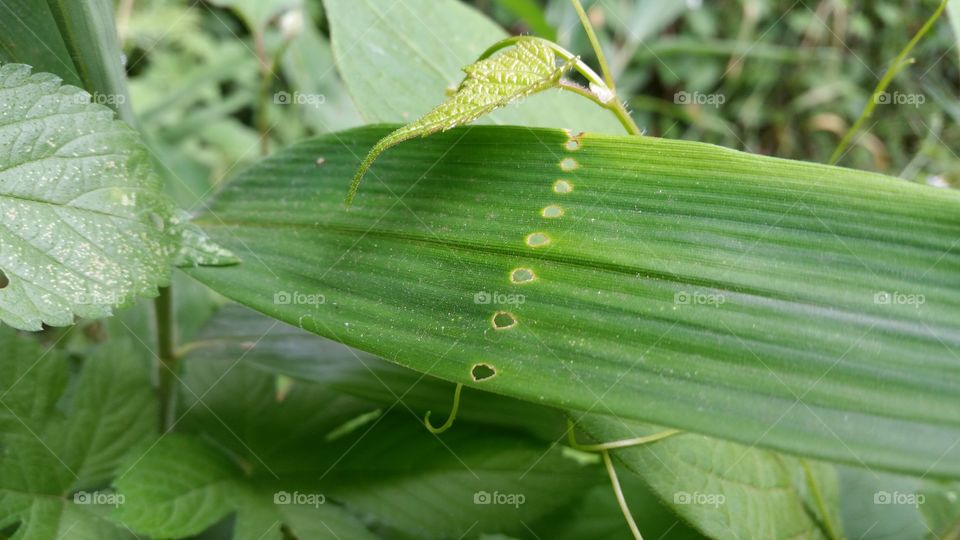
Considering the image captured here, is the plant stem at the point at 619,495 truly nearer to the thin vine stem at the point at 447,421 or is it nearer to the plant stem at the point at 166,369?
the thin vine stem at the point at 447,421

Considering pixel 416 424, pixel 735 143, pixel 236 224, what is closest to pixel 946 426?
pixel 416 424

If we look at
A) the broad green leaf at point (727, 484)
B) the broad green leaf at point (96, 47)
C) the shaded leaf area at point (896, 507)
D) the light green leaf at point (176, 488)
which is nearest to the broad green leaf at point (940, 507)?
the shaded leaf area at point (896, 507)

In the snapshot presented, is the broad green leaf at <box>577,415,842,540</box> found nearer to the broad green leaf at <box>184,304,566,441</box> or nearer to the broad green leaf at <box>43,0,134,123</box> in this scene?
the broad green leaf at <box>184,304,566,441</box>

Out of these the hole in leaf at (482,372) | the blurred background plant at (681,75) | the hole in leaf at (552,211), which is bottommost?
the hole in leaf at (482,372)

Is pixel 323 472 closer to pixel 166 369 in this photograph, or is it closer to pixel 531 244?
pixel 166 369

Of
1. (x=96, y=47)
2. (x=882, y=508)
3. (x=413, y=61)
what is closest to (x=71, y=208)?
(x=96, y=47)

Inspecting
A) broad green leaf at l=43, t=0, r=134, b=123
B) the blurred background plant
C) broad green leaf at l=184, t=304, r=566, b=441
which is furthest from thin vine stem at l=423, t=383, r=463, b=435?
the blurred background plant
